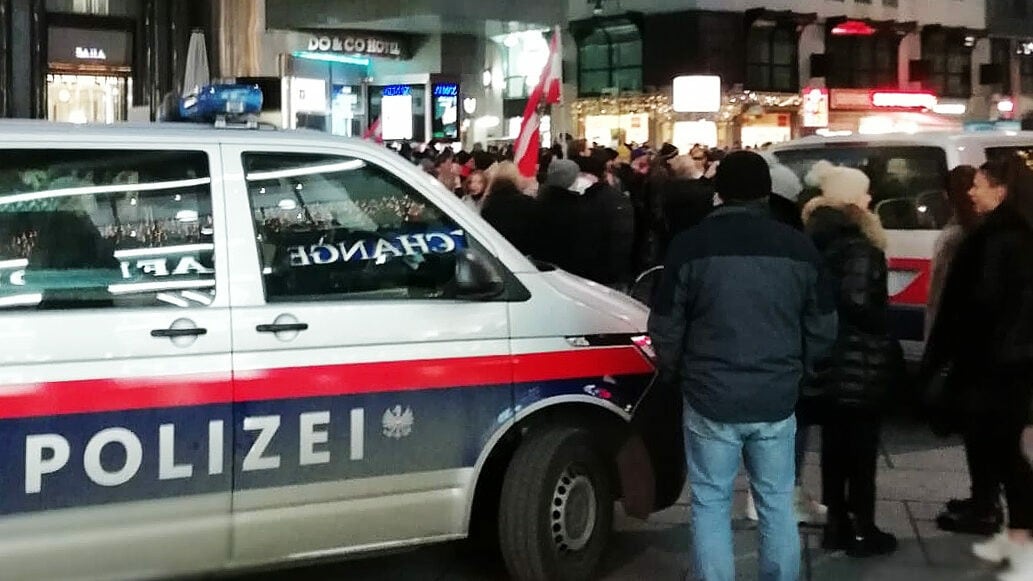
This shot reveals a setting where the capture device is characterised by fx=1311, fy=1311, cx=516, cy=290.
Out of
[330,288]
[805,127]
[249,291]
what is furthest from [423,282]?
[805,127]

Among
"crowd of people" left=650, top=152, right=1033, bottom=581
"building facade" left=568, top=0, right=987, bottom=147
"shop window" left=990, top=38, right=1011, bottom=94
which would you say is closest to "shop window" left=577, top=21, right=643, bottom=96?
"building facade" left=568, top=0, right=987, bottom=147

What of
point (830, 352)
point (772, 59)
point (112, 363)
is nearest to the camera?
point (112, 363)

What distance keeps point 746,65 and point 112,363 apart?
33674mm

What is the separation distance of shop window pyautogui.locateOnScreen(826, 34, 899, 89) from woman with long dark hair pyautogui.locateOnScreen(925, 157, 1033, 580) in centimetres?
3374

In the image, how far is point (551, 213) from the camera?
9.41 meters

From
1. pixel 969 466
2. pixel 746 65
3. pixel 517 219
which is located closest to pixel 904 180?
pixel 517 219

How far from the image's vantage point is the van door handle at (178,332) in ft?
14.8

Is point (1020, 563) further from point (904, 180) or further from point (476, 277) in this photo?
point (904, 180)

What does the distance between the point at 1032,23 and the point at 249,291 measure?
4629 centimetres

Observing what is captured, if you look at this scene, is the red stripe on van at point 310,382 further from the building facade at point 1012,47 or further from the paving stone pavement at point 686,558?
the building facade at point 1012,47

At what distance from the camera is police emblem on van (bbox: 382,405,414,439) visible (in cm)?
491

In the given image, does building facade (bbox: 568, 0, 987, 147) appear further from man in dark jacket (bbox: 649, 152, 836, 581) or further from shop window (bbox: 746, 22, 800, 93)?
man in dark jacket (bbox: 649, 152, 836, 581)

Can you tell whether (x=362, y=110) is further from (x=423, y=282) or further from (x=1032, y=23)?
(x=1032, y=23)

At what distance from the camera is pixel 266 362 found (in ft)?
15.3
